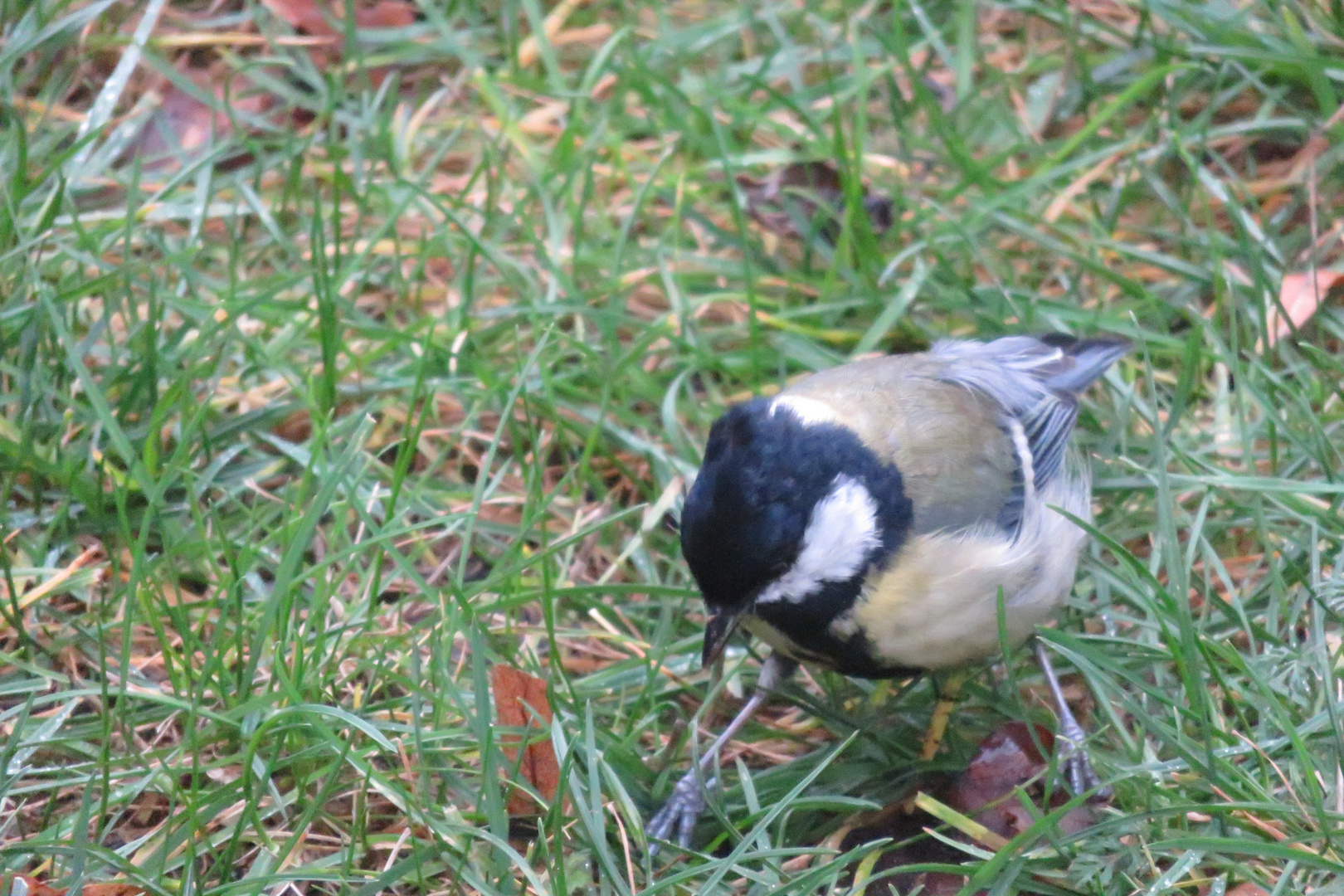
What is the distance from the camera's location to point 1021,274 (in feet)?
12.3

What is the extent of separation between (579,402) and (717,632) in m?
1.15

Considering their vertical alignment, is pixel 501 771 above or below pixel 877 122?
below

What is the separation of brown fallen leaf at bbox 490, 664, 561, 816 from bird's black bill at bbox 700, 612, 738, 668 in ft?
1.05

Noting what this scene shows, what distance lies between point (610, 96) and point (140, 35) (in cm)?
139

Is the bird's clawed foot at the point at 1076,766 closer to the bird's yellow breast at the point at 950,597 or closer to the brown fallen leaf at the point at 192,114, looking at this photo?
the bird's yellow breast at the point at 950,597

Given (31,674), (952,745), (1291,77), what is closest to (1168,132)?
(1291,77)

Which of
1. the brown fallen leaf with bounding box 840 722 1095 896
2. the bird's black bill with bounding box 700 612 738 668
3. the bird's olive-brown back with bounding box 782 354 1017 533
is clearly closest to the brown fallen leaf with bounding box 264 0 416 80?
the bird's olive-brown back with bounding box 782 354 1017 533

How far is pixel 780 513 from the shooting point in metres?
2.31

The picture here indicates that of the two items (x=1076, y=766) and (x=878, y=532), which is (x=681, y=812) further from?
(x=1076, y=766)

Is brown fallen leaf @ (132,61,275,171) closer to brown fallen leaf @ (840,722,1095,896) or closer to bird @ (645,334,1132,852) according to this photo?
bird @ (645,334,1132,852)

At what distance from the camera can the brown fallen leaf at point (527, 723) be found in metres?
2.44

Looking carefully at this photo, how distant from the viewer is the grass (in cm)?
237

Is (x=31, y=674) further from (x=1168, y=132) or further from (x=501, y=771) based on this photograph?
(x=1168, y=132)

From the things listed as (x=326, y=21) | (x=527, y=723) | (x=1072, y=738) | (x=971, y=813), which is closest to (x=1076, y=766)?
(x=1072, y=738)
